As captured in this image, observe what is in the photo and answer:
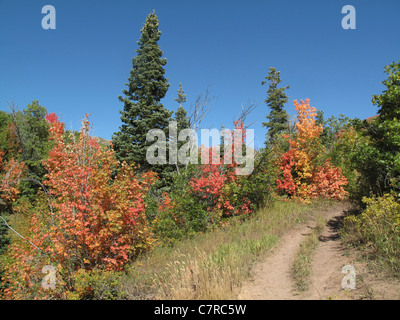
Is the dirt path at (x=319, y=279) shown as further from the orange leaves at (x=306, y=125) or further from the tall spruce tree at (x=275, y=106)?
the tall spruce tree at (x=275, y=106)

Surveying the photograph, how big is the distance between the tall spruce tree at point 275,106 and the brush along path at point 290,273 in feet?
89.8

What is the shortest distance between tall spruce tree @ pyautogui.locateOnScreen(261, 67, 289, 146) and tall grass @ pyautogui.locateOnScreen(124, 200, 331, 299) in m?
23.0

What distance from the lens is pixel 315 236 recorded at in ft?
25.1

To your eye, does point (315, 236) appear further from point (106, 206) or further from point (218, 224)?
point (106, 206)

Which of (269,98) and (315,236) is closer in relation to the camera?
(315,236)

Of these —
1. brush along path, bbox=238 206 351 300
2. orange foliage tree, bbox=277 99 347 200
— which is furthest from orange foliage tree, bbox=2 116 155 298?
orange foliage tree, bbox=277 99 347 200

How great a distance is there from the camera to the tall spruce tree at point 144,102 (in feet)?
55.7

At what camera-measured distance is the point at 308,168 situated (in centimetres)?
1270

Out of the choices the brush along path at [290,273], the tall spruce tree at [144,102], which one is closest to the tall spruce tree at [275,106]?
the tall spruce tree at [144,102]

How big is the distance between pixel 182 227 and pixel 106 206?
14.4 ft

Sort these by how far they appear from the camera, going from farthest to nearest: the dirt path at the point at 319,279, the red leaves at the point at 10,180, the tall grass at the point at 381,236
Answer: the red leaves at the point at 10,180 → the tall grass at the point at 381,236 → the dirt path at the point at 319,279

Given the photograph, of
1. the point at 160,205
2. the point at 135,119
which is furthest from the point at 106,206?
the point at 135,119

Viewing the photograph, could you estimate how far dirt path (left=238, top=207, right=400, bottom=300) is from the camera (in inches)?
157
